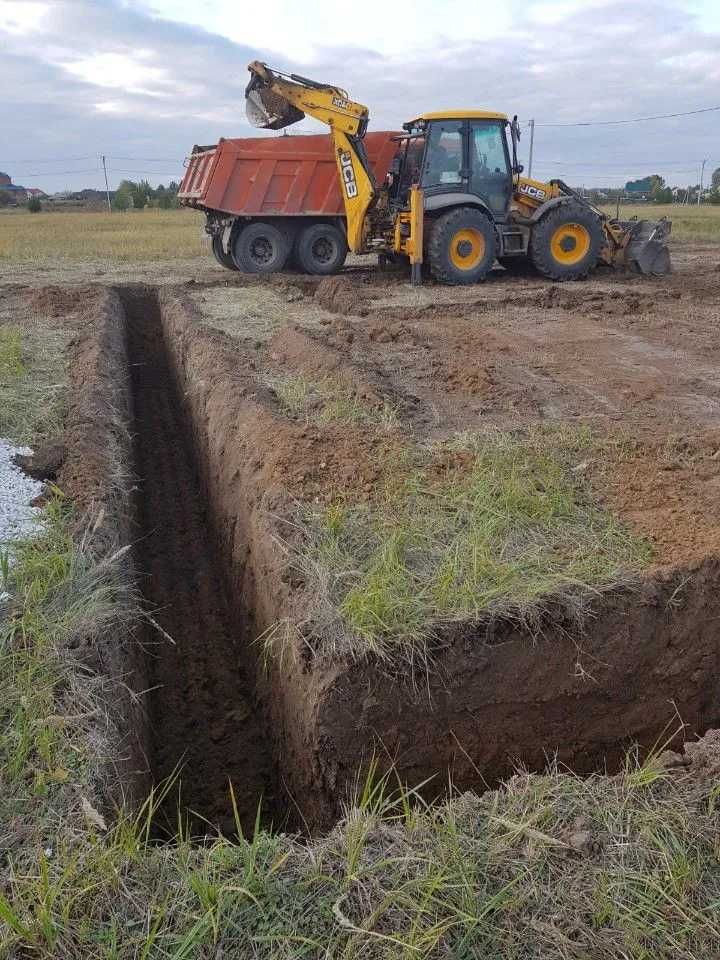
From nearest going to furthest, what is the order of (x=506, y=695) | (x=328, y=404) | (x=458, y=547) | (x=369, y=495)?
(x=506, y=695) < (x=458, y=547) < (x=369, y=495) < (x=328, y=404)

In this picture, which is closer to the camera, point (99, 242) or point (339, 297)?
point (339, 297)

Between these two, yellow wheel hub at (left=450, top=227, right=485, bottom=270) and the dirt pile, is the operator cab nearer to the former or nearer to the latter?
yellow wheel hub at (left=450, top=227, right=485, bottom=270)

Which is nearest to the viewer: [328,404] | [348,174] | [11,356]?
[328,404]

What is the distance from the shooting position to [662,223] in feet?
47.2

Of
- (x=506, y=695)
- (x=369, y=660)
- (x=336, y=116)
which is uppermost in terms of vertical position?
(x=336, y=116)

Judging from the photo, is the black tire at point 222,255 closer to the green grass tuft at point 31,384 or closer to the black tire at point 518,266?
the black tire at point 518,266

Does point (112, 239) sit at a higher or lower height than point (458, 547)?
higher

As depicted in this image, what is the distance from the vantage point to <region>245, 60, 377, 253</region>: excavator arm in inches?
511

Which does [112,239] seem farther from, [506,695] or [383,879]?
[383,879]

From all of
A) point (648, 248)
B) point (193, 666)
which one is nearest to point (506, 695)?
point (193, 666)

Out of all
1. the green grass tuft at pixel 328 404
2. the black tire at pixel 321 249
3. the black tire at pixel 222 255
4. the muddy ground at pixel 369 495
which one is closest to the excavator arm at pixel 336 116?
the black tire at pixel 321 249

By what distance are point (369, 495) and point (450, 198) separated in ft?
31.8

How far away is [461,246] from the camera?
522 inches

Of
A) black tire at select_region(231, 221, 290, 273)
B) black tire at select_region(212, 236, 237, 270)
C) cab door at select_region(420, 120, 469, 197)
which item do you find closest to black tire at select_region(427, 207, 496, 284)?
cab door at select_region(420, 120, 469, 197)
